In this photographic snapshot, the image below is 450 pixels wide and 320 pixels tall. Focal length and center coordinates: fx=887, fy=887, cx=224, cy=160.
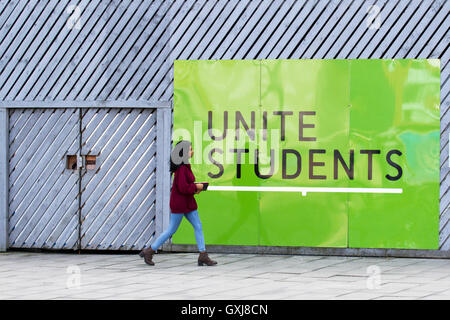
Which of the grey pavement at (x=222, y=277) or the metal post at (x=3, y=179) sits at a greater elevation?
the metal post at (x=3, y=179)

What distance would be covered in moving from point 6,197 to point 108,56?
9.02 feet

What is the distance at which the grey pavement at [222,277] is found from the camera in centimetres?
935

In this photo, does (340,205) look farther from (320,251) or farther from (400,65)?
(400,65)

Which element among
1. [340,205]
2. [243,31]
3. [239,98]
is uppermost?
[243,31]

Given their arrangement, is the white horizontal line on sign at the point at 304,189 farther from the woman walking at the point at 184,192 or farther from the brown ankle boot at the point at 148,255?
the brown ankle boot at the point at 148,255

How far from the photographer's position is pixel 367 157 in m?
12.8

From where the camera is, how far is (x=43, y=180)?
13.8 metres

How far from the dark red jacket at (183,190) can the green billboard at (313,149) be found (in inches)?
59.3

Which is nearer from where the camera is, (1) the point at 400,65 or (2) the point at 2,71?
(1) the point at 400,65

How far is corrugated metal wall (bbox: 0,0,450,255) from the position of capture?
1271cm

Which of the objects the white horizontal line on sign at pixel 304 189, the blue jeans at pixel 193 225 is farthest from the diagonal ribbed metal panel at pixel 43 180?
the blue jeans at pixel 193 225
